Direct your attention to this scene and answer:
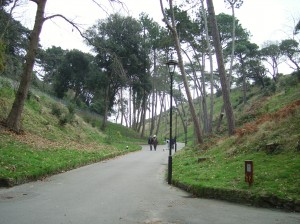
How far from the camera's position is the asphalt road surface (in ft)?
21.0

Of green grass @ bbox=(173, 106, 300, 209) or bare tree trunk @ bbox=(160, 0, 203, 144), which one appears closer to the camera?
green grass @ bbox=(173, 106, 300, 209)

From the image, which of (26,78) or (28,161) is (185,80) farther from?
(28,161)

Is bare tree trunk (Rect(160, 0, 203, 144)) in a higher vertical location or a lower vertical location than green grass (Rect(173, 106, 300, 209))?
higher

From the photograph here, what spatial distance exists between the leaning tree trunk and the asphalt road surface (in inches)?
266

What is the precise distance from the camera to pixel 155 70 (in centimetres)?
5059

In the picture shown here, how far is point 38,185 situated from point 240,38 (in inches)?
1260

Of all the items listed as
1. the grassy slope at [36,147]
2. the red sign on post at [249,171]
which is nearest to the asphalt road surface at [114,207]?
the grassy slope at [36,147]

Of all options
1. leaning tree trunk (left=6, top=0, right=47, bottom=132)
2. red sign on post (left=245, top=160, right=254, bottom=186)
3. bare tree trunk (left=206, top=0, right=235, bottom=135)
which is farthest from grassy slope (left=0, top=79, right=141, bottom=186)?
bare tree trunk (left=206, top=0, right=235, bottom=135)

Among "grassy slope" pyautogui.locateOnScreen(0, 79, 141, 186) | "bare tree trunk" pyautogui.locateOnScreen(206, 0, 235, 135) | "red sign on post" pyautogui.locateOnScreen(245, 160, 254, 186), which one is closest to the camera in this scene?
"red sign on post" pyautogui.locateOnScreen(245, 160, 254, 186)

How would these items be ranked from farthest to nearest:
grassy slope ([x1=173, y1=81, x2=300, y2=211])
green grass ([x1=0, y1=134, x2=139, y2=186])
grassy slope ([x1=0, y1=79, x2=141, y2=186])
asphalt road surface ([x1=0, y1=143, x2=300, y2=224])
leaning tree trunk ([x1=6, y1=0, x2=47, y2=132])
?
leaning tree trunk ([x1=6, y1=0, x2=47, y2=132])
grassy slope ([x1=0, y1=79, x2=141, y2=186])
green grass ([x1=0, y1=134, x2=139, y2=186])
grassy slope ([x1=173, y1=81, x2=300, y2=211])
asphalt road surface ([x1=0, y1=143, x2=300, y2=224])

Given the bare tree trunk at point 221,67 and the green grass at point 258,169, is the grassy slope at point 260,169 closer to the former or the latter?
the green grass at point 258,169

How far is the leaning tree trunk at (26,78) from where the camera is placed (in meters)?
16.1

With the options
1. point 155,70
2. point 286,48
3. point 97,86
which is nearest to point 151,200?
point 97,86

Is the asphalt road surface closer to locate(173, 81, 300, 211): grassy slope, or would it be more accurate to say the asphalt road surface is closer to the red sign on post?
locate(173, 81, 300, 211): grassy slope
